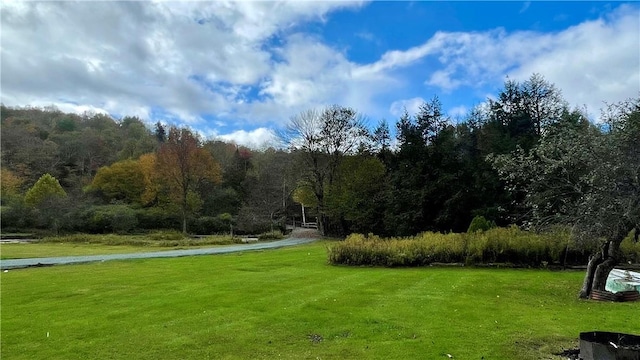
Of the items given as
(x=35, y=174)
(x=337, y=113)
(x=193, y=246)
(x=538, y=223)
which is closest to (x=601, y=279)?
(x=538, y=223)

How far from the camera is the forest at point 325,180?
1166 inches

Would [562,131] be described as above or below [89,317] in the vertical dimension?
above

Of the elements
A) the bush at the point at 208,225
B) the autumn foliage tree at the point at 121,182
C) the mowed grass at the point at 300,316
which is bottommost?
the mowed grass at the point at 300,316

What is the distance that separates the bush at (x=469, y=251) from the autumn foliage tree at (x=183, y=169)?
26.2 metres

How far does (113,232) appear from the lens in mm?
37250

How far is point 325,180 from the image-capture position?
36.7 meters

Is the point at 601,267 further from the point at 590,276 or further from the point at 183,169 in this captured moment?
the point at 183,169

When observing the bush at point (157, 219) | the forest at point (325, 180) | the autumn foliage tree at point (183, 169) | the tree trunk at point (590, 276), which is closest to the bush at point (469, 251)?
the tree trunk at point (590, 276)

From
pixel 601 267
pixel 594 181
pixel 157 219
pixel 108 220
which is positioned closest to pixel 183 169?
pixel 157 219

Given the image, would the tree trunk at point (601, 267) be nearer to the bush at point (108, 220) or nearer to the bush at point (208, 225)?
the bush at point (208, 225)

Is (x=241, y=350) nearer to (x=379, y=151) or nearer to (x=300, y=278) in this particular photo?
(x=300, y=278)

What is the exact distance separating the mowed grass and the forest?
16.7 metres

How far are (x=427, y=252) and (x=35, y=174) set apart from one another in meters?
46.9

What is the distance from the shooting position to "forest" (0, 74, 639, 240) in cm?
2962
